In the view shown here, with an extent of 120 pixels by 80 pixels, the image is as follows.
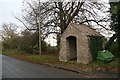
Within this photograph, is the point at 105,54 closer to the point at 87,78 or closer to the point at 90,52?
the point at 90,52

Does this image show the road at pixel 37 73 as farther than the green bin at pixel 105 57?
No

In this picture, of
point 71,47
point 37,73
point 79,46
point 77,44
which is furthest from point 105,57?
point 37,73

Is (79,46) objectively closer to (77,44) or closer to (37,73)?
(77,44)

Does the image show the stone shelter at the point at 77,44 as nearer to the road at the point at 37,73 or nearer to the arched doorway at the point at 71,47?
the arched doorway at the point at 71,47

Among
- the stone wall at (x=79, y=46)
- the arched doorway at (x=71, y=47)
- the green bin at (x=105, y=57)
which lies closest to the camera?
the green bin at (x=105, y=57)

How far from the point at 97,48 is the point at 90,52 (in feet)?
4.44

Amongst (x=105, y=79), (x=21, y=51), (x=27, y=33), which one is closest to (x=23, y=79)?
(x=105, y=79)

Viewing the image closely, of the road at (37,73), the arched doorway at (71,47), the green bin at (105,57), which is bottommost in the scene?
the road at (37,73)

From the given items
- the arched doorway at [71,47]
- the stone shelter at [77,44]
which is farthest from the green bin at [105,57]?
the arched doorway at [71,47]

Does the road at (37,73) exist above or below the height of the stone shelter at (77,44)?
below

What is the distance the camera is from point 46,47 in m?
44.1

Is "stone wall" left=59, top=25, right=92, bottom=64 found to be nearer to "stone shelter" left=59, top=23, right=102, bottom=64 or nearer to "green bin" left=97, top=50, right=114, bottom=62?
"stone shelter" left=59, top=23, right=102, bottom=64

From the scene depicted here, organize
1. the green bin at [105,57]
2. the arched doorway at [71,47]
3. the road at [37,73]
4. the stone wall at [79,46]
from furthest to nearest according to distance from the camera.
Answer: the arched doorway at [71,47]
the stone wall at [79,46]
the green bin at [105,57]
the road at [37,73]

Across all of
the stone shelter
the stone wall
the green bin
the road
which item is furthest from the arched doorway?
the road
